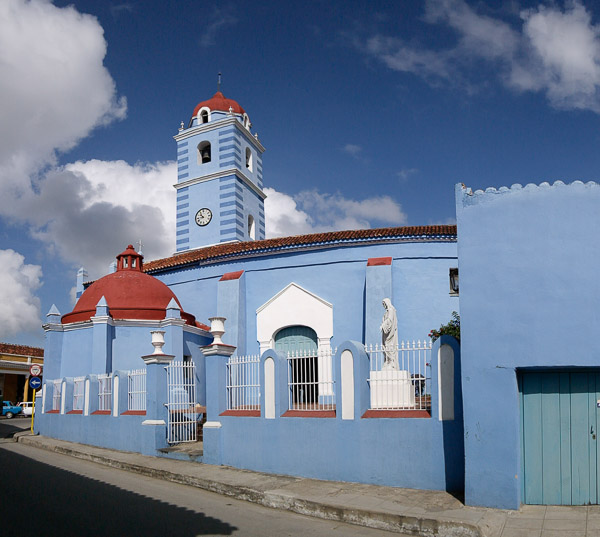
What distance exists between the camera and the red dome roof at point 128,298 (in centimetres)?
1890

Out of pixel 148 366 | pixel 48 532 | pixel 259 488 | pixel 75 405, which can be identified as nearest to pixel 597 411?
pixel 259 488

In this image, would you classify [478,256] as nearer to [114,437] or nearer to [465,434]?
[465,434]

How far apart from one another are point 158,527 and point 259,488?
232cm

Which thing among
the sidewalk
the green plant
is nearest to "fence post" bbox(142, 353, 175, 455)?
the sidewalk

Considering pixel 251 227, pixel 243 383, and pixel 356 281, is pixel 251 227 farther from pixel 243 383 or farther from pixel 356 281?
pixel 243 383

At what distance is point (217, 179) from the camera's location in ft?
90.6

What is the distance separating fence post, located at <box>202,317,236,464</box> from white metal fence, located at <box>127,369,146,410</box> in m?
2.99

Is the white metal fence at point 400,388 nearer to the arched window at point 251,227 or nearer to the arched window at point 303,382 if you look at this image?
the arched window at point 303,382

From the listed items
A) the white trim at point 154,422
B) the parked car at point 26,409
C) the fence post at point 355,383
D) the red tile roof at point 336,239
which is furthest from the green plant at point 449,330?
the parked car at point 26,409

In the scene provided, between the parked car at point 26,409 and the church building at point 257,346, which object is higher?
the church building at point 257,346

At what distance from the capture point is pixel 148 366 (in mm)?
13672

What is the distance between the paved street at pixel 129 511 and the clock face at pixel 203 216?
17115 millimetres

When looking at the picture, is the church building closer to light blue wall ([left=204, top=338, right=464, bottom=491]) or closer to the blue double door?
light blue wall ([left=204, top=338, right=464, bottom=491])

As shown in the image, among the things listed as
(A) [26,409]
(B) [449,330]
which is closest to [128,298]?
(B) [449,330]
